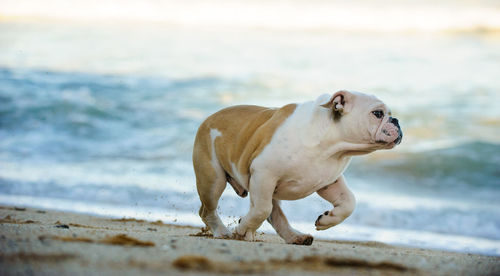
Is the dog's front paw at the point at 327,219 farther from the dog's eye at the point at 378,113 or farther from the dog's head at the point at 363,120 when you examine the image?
the dog's eye at the point at 378,113

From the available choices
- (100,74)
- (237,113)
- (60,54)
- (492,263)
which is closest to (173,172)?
(237,113)

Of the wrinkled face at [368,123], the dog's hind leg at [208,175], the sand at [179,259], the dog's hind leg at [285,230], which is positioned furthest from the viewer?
the dog's hind leg at [208,175]

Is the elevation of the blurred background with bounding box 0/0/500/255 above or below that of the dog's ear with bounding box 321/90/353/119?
below

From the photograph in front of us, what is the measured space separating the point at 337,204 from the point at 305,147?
0.64 m

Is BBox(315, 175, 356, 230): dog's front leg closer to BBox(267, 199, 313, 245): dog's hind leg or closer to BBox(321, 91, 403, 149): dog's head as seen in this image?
BBox(267, 199, 313, 245): dog's hind leg

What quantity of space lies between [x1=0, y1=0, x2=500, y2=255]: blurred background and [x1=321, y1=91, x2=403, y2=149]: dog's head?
3.04 m

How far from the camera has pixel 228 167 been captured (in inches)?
222

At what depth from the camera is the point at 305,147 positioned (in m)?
5.00

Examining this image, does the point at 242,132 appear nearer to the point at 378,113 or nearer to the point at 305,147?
the point at 305,147

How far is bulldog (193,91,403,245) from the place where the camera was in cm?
498

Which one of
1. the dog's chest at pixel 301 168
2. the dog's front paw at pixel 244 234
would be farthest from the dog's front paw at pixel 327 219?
the dog's front paw at pixel 244 234

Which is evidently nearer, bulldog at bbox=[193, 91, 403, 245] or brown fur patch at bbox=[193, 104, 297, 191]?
bulldog at bbox=[193, 91, 403, 245]

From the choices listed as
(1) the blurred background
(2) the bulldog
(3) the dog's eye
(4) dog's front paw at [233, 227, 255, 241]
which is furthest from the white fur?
(1) the blurred background

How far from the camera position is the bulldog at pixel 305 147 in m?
4.98
